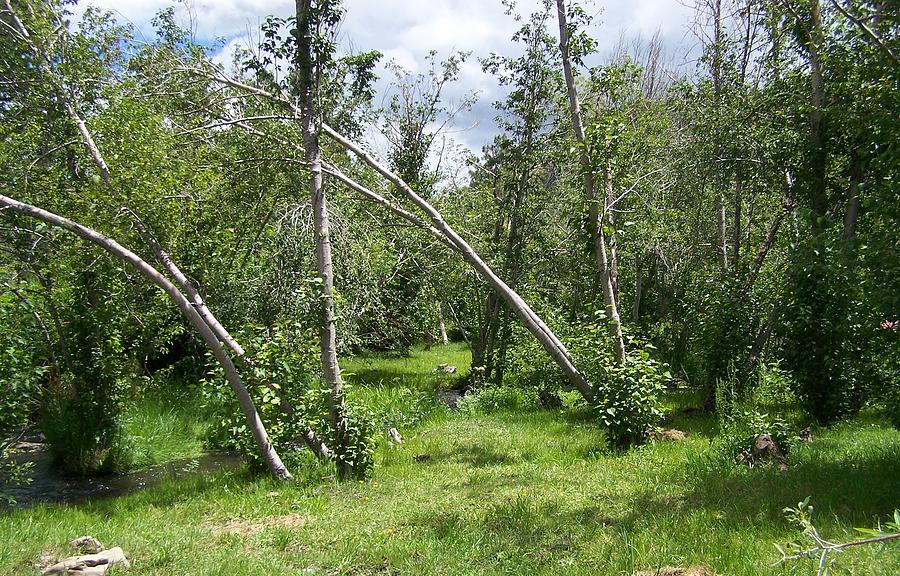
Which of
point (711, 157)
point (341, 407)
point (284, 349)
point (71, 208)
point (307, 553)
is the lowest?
point (307, 553)

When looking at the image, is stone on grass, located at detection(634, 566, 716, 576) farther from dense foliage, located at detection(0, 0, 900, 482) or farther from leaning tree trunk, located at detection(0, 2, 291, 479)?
leaning tree trunk, located at detection(0, 2, 291, 479)

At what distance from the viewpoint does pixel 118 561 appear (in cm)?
526

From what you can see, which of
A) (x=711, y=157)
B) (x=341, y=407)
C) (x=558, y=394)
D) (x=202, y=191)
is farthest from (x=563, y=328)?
(x=202, y=191)

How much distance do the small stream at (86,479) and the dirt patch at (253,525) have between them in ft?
12.5

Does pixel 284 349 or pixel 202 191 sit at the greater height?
pixel 202 191

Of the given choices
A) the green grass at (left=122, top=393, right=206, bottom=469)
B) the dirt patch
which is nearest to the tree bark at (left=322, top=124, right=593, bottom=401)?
the dirt patch

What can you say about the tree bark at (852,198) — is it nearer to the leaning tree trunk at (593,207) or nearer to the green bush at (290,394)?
the leaning tree trunk at (593,207)

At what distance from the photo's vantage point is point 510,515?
612cm

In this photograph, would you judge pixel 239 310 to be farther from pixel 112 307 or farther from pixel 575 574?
pixel 575 574

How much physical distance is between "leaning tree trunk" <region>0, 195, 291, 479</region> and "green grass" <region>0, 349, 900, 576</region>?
0.43 meters

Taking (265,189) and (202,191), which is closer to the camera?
(202,191)

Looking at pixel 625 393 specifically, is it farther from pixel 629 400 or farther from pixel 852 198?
pixel 852 198

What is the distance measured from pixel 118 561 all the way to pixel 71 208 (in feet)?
21.3

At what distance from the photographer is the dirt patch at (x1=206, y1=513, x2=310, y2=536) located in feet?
21.6
